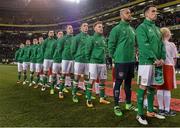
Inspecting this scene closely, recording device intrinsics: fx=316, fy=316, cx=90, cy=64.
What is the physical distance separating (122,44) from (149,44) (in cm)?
85

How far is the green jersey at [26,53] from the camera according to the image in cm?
1691

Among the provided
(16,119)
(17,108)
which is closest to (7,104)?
(17,108)

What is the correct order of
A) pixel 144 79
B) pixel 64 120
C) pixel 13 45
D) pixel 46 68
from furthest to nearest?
pixel 13 45 → pixel 46 68 → pixel 64 120 → pixel 144 79

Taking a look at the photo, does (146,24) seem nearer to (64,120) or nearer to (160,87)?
(160,87)

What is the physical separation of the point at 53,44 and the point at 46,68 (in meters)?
1.47

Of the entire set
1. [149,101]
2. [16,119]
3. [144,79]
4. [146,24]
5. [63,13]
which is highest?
[63,13]

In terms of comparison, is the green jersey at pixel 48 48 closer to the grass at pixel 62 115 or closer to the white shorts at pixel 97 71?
the grass at pixel 62 115

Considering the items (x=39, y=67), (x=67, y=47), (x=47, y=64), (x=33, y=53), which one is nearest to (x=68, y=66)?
(x=67, y=47)

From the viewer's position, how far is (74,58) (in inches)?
416

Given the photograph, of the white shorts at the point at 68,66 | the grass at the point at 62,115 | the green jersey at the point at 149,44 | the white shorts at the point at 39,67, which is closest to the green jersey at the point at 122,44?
the green jersey at the point at 149,44

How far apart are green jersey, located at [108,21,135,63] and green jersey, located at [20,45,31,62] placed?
10149 mm

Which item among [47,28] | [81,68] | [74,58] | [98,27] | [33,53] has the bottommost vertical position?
[81,68]

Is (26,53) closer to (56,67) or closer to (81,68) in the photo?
(56,67)

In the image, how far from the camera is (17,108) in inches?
355
